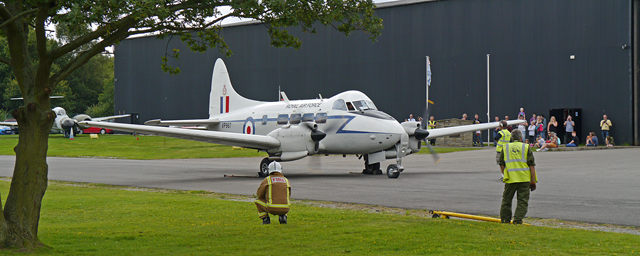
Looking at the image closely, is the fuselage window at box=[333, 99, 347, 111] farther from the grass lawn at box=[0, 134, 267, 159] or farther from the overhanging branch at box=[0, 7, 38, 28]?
the grass lawn at box=[0, 134, 267, 159]

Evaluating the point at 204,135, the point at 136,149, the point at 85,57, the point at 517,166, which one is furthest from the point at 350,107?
the point at 136,149

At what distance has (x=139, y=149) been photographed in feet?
152

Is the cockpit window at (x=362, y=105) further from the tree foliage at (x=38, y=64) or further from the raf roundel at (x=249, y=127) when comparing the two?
the tree foliage at (x=38, y=64)

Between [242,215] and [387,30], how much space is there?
37008mm

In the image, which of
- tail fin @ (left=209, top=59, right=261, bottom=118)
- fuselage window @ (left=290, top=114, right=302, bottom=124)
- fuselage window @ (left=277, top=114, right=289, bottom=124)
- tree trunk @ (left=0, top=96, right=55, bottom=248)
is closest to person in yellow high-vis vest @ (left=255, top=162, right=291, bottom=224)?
tree trunk @ (left=0, top=96, right=55, bottom=248)

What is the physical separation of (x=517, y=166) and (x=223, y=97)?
20.6m

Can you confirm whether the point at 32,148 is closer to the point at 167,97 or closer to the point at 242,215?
the point at 242,215

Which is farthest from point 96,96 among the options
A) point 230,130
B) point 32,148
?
point 32,148

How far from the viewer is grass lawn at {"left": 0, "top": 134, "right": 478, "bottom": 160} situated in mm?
40469

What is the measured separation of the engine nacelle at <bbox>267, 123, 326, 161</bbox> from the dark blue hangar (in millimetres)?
15076

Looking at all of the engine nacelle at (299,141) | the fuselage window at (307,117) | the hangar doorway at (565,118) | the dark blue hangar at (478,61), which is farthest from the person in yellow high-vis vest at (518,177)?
the hangar doorway at (565,118)

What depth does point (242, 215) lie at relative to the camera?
41.1ft

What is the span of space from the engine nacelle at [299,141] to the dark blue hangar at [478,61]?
15.1m

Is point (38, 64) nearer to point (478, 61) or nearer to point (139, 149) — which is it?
point (478, 61)
